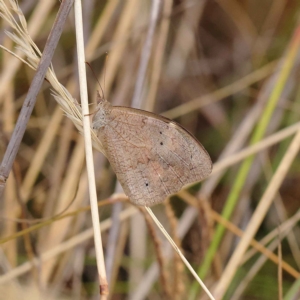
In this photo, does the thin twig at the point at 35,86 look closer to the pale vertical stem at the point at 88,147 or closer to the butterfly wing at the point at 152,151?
the pale vertical stem at the point at 88,147

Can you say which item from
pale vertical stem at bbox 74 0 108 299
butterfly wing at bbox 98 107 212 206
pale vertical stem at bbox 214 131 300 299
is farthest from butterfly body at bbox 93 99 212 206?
pale vertical stem at bbox 74 0 108 299

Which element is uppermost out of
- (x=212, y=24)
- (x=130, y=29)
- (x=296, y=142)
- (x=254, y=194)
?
(x=212, y=24)

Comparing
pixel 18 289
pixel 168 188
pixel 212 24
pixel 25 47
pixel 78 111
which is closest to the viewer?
pixel 25 47

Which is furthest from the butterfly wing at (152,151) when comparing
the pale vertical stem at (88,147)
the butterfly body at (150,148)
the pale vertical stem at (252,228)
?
the pale vertical stem at (88,147)

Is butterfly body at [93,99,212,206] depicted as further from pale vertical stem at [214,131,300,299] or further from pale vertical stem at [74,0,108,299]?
pale vertical stem at [74,0,108,299]

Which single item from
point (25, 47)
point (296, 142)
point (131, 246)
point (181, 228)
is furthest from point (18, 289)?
point (296, 142)

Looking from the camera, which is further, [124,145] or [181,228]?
[181,228]

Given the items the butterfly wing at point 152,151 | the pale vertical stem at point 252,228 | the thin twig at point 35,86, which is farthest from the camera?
the butterfly wing at point 152,151

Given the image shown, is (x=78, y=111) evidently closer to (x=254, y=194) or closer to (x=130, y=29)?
(x=130, y=29)
